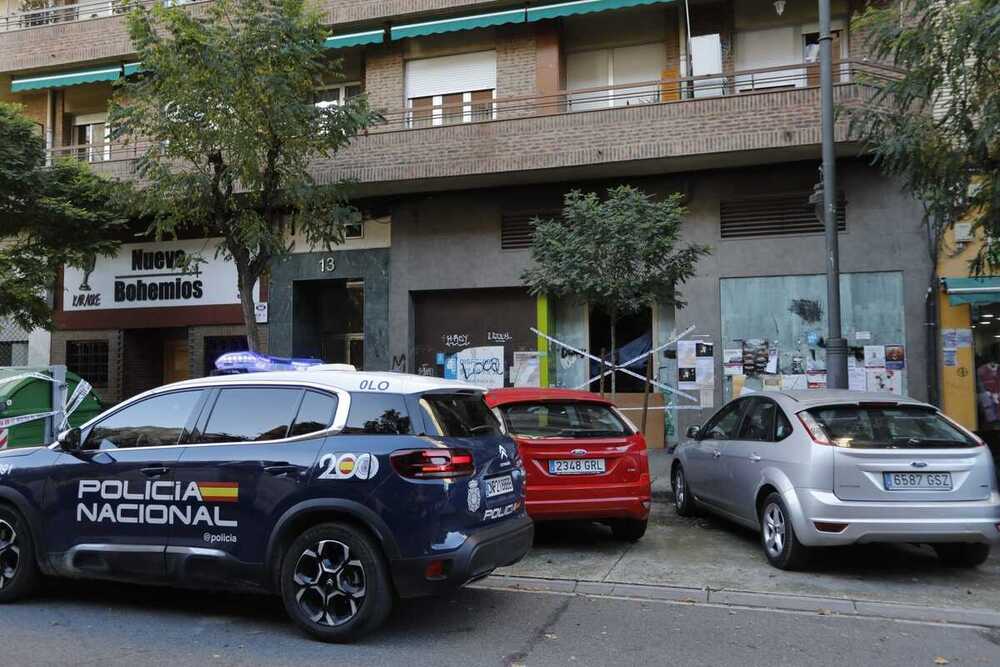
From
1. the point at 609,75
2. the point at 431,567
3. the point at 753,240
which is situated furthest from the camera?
the point at 609,75

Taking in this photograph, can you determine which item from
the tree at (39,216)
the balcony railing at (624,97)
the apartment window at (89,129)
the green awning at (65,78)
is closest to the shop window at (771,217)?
the balcony railing at (624,97)

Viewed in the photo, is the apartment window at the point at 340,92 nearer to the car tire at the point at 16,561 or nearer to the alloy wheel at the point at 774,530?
the car tire at the point at 16,561

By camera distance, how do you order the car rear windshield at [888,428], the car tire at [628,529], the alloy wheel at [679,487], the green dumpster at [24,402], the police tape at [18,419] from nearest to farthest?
the car rear windshield at [888,428] → the car tire at [628,529] → the alloy wheel at [679,487] → the police tape at [18,419] → the green dumpster at [24,402]

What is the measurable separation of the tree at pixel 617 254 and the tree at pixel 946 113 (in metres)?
2.65

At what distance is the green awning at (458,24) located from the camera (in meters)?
13.8

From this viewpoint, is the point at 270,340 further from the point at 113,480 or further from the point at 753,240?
the point at 113,480

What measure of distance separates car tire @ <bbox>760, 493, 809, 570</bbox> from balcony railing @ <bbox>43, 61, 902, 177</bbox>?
325 inches

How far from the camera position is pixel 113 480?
5.21 m

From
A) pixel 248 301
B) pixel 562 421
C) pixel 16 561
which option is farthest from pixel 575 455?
pixel 248 301

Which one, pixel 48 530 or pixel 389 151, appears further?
pixel 389 151

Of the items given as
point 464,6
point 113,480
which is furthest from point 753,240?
point 113,480

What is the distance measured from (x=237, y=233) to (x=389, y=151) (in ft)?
14.5

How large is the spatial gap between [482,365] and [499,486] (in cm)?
990

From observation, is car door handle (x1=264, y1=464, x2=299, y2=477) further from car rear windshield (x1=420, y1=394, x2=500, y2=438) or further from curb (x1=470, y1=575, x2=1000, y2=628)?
curb (x1=470, y1=575, x2=1000, y2=628)
